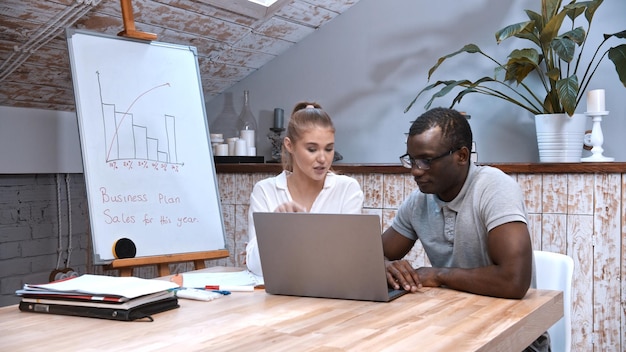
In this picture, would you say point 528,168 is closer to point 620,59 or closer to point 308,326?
point 620,59

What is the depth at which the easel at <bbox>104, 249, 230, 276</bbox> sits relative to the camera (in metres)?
2.59

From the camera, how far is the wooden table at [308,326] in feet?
4.13

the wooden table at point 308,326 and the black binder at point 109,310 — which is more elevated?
the black binder at point 109,310

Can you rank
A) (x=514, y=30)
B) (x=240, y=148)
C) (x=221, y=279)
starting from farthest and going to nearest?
(x=240, y=148) < (x=514, y=30) < (x=221, y=279)

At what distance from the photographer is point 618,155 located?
3.16 m

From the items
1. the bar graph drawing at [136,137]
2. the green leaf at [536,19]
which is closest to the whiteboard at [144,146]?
the bar graph drawing at [136,137]

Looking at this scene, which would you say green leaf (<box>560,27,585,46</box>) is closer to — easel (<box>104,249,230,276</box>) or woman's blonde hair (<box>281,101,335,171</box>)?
woman's blonde hair (<box>281,101,335,171</box>)

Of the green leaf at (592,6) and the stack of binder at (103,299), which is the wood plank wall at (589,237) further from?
the stack of binder at (103,299)

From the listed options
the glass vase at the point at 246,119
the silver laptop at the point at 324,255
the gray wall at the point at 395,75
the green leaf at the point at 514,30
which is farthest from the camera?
the glass vase at the point at 246,119

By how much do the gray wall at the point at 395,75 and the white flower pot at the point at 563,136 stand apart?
0.24m

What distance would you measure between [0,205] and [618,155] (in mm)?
3030

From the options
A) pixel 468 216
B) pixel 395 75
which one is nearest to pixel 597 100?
pixel 395 75

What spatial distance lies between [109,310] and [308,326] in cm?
44

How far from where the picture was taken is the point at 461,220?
189cm
